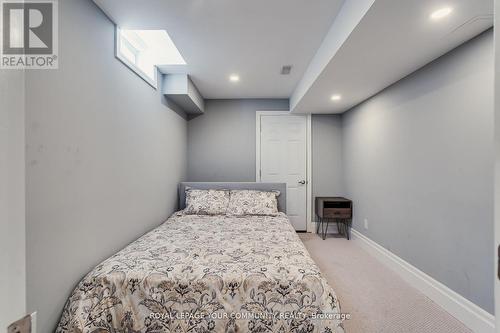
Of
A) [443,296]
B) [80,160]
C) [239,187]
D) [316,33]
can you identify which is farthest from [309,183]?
[80,160]

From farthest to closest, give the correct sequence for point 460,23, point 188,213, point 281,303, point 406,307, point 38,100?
point 188,213 → point 406,307 → point 460,23 → point 281,303 → point 38,100

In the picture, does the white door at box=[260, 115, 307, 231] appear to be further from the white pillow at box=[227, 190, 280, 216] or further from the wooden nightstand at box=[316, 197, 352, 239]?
the white pillow at box=[227, 190, 280, 216]

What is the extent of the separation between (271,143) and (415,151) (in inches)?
80.9

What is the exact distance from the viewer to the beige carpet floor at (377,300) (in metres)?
1.61

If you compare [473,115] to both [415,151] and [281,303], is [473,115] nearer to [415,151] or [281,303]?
[415,151]

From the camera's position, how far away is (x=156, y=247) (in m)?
1.73

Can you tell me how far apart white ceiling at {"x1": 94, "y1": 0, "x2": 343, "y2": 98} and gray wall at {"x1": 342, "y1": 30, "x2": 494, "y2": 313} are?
1.07m

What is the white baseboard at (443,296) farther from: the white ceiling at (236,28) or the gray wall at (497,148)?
the white ceiling at (236,28)

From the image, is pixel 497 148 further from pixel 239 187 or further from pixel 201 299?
pixel 239 187

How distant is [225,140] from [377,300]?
9.40 ft

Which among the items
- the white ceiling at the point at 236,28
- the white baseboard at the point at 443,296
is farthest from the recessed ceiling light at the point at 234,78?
the white baseboard at the point at 443,296

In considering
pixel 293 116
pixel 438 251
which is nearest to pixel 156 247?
pixel 438 251

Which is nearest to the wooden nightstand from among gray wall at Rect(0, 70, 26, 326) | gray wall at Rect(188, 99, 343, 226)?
gray wall at Rect(188, 99, 343, 226)

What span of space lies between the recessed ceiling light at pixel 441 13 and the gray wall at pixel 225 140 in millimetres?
2431
